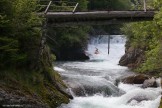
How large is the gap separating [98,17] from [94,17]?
0.94ft

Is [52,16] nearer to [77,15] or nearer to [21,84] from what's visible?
[77,15]

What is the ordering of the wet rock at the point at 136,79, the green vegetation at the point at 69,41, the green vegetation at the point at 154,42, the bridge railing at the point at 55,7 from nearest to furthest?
1. the green vegetation at the point at 154,42
2. the bridge railing at the point at 55,7
3. the wet rock at the point at 136,79
4. the green vegetation at the point at 69,41

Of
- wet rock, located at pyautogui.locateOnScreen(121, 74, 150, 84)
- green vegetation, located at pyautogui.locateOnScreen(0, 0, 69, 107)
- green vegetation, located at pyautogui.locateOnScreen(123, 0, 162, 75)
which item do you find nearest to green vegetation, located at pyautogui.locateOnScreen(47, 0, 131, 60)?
wet rock, located at pyautogui.locateOnScreen(121, 74, 150, 84)

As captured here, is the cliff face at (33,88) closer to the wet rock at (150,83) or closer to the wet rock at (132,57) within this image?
the wet rock at (150,83)

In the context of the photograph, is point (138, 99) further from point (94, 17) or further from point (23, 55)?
point (23, 55)

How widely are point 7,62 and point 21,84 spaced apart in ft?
4.79

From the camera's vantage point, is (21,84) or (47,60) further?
(47,60)

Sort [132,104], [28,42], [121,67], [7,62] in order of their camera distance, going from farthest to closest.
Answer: [121,67]
[132,104]
[28,42]
[7,62]

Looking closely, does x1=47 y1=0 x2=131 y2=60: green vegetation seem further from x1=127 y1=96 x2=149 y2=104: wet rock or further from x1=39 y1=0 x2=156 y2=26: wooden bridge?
x1=127 y1=96 x2=149 y2=104: wet rock

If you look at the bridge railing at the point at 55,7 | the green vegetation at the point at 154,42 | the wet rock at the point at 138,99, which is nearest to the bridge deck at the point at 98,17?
the bridge railing at the point at 55,7

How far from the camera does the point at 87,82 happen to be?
32.2 metres

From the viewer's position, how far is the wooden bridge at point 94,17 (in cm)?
2853

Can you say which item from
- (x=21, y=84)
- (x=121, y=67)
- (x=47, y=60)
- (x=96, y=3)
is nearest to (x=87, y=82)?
(x=47, y=60)

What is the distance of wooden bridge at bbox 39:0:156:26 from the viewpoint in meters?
28.5
